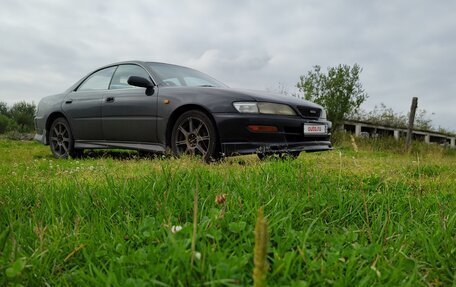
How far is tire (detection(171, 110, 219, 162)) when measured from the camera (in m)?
4.38

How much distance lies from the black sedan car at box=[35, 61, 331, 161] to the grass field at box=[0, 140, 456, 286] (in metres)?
2.11

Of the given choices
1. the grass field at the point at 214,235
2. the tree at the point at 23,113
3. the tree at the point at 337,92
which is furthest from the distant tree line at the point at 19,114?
the grass field at the point at 214,235

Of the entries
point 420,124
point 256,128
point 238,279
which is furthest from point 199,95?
point 420,124

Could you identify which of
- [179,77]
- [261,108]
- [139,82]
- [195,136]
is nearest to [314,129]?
[261,108]

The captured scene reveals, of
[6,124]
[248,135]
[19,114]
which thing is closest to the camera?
[248,135]

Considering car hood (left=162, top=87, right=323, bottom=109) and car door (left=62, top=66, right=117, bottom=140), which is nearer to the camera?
car hood (left=162, top=87, right=323, bottom=109)

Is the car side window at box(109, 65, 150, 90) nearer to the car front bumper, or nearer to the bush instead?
the car front bumper

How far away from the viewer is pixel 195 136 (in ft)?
15.0

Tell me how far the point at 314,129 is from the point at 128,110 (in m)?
2.49

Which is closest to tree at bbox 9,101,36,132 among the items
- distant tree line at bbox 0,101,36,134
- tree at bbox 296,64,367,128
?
distant tree line at bbox 0,101,36,134

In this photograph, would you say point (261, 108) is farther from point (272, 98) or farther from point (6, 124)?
point (6, 124)

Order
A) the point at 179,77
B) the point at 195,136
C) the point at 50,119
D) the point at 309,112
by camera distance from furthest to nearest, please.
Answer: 1. the point at 50,119
2. the point at 179,77
3. the point at 309,112
4. the point at 195,136

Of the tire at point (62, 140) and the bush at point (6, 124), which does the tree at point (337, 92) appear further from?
the bush at point (6, 124)

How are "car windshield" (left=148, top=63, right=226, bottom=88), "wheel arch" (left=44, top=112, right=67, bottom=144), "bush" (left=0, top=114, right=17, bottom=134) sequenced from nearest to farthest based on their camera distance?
"car windshield" (left=148, top=63, right=226, bottom=88) < "wheel arch" (left=44, top=112, right=67, bottom=144) < "bush" (left=0, top=114, right=17, bottom=134)
